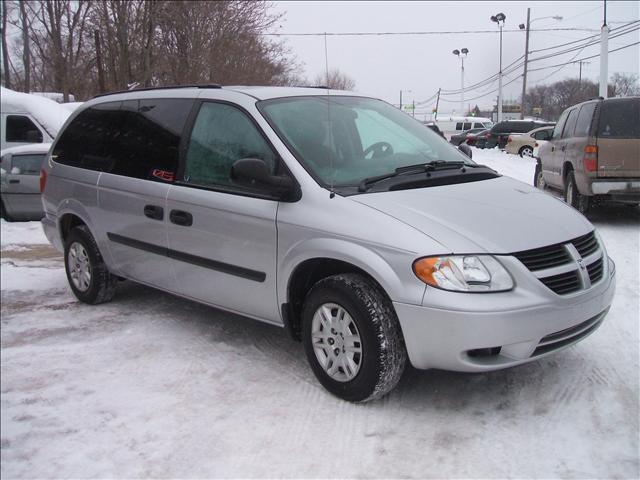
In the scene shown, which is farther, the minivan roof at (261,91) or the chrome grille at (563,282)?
the minivan roof at (261,91)

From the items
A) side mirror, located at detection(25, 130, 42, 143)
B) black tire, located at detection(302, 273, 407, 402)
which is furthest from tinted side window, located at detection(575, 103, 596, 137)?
side mirror, located at detection(25, 130, 42, 143)

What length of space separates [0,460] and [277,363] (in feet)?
8.83

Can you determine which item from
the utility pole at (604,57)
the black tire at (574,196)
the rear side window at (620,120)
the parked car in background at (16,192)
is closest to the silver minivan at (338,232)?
the parked car in background at (16,192)

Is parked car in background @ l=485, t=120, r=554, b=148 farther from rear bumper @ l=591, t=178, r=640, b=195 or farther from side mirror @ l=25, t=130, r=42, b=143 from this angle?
side mirror @ l=25, t=130, r=42, b=143

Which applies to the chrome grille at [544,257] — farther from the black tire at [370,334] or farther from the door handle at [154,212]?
the door handle at [154,212]

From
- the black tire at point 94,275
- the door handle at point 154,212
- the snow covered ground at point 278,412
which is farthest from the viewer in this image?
the black tire at point 94,275

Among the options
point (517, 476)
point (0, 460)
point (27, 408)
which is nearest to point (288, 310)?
point (517, 476)

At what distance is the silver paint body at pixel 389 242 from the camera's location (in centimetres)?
307

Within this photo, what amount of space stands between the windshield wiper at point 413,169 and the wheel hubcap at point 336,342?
0.74 meters

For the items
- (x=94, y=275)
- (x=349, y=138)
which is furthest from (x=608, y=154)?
(x=94, y=275)

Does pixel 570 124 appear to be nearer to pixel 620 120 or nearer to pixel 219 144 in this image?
pixel 620 120

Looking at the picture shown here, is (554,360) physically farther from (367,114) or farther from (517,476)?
(367,114)

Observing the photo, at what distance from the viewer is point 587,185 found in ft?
27.6

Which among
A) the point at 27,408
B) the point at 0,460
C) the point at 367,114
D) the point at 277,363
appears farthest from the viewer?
the point at 367,114
